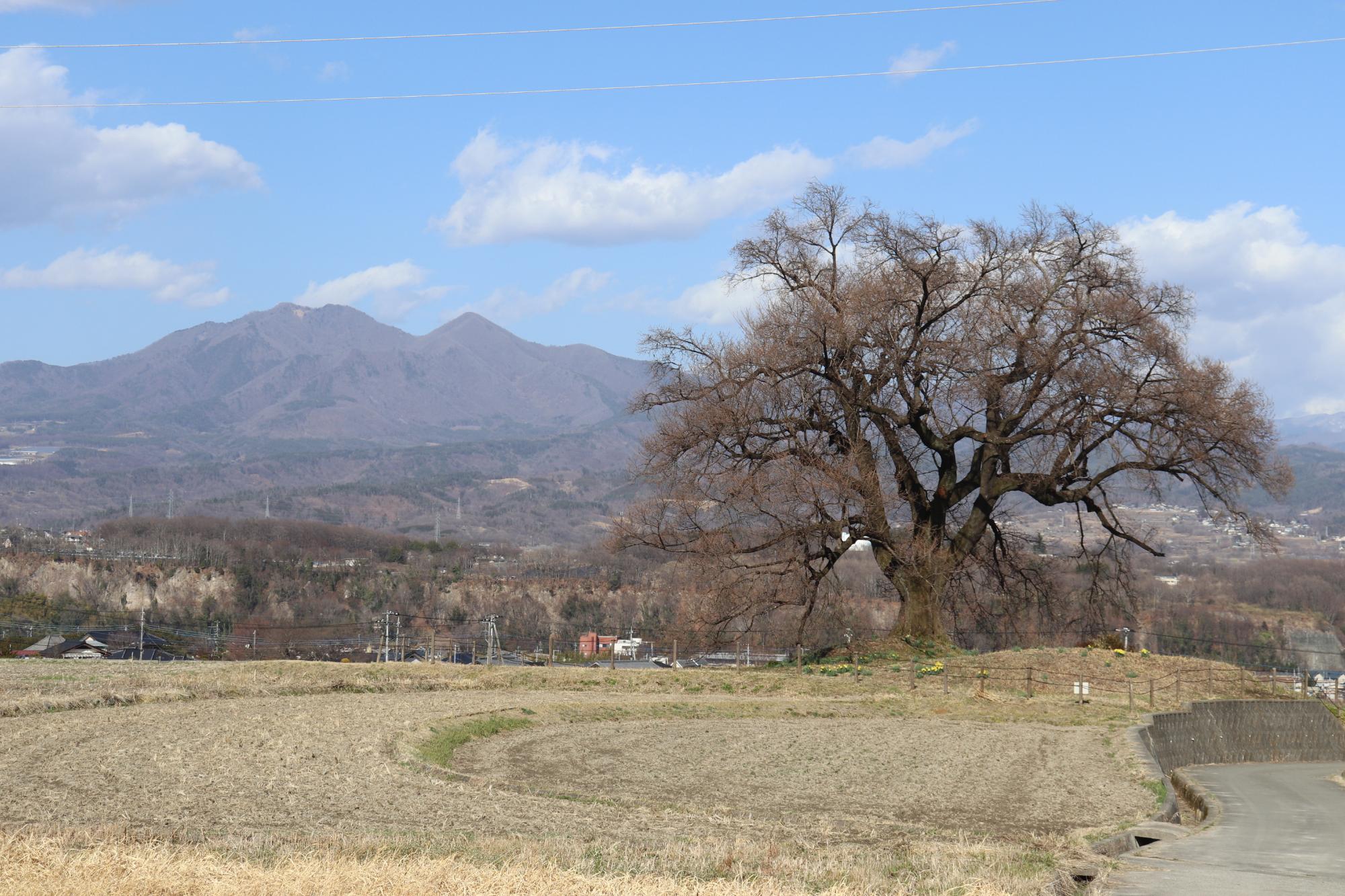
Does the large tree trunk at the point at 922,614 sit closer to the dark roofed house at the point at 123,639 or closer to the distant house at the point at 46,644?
the distant house at the point at 46,644

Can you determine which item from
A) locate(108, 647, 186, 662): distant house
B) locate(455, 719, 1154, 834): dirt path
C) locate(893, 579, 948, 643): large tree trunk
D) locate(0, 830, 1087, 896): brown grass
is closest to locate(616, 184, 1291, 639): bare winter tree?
locate(893, 579, 948, 643): large tree trunk

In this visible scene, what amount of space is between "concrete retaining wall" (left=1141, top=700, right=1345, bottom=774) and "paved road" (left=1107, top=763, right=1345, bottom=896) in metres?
5.86

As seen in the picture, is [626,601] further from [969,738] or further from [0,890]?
[0,890]

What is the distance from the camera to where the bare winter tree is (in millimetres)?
34438

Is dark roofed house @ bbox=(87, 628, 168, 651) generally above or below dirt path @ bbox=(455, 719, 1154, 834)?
above

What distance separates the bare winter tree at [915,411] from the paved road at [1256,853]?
1345 centimetres

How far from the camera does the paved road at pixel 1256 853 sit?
11.2 metres

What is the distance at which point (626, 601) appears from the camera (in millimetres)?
128875

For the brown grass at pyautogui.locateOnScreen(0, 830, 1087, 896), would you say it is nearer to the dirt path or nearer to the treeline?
the dirt path

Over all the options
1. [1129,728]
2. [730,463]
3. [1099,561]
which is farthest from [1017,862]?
[1099,561]

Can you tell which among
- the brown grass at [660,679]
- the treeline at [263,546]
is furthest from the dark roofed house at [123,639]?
the treeline at [263,546]

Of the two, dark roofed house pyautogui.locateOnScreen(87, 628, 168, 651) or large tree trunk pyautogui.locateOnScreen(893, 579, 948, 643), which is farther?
dark roofed house pyautogui.locateOnScreen(87, 628, 168, 651)

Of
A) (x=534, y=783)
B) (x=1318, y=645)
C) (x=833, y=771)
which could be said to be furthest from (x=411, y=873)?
(x=1318, y=645)

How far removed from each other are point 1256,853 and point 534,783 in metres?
8.43
